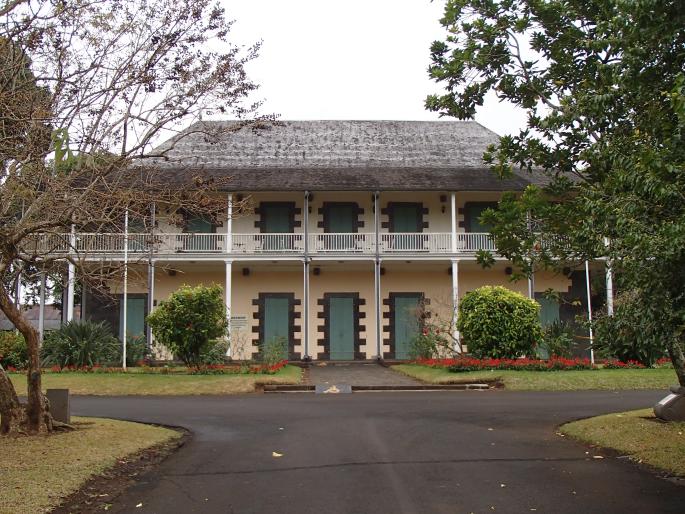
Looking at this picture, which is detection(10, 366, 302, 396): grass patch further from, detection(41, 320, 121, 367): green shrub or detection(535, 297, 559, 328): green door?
detection(535, 297, 559, 328): green door

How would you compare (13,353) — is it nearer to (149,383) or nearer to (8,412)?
(149,383)

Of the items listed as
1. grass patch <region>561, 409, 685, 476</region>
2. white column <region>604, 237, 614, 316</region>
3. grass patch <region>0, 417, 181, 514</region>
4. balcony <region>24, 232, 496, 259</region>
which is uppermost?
balcony <region>24, 232, 496, 259</region>

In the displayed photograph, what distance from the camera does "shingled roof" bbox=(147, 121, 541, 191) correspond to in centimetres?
2228

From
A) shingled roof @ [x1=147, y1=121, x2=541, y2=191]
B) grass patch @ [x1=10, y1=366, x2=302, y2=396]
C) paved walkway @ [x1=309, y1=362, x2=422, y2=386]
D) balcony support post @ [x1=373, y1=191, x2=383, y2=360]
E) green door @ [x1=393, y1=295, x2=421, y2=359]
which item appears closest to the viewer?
grass patch @ [x1=10, y1=366, x2=302, y2=396]

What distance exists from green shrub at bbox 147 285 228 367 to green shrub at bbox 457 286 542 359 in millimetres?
6746

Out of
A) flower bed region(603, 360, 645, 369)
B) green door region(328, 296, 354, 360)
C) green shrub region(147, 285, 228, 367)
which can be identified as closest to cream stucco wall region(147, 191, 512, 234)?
green door region(328, 296, 354, 360)

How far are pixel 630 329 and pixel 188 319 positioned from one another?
507 inches

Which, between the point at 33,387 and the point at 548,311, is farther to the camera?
the point at 548,311

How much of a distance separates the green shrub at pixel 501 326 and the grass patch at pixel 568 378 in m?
1.37

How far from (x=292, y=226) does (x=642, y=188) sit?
19.3m

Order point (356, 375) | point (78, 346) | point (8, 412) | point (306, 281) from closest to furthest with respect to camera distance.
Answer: point (8, 412)
point (356, 375)
point (78, 346)
point (306, 281)

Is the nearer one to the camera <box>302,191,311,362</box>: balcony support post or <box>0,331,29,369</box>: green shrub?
<box>0,331,29,369</box>: green shrub

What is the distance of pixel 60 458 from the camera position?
690cm

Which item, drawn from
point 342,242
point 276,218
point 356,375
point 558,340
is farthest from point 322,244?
point 558,340
